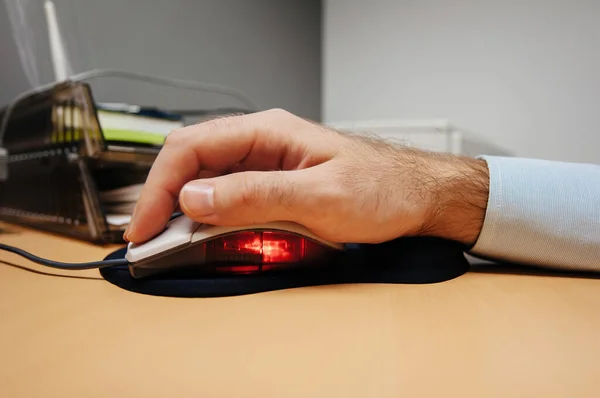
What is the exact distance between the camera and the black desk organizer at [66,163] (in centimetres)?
60

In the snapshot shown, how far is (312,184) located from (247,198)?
60 millimetres

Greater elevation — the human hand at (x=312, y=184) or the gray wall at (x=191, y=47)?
the gray wall at (x=191, y=47)

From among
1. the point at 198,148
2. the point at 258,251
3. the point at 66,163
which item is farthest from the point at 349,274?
the point at 66,163

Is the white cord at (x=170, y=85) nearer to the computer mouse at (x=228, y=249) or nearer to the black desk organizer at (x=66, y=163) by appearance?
the black desk organizer at (x=66, y=163)

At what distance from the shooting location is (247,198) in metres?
0.37

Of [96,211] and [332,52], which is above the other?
[332,52]

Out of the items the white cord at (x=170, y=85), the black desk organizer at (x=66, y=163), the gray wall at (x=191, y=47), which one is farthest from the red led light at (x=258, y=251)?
the gray wall at (x=191, y=47)

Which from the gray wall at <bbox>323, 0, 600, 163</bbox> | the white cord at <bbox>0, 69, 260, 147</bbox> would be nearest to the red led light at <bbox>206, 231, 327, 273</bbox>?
the white cord at <bbox>0, 69, 260, 147</bbox>

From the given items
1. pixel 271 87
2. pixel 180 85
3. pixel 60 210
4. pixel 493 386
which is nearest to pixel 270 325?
pixel 493 386

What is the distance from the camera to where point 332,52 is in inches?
65.5

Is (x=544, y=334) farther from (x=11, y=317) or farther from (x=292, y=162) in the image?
(x=11, y=317)

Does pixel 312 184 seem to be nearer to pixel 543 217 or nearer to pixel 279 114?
pixel 279 114

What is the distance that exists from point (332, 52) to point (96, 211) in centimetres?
129

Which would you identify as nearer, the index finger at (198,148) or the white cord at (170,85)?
the index finger at (198,148)
